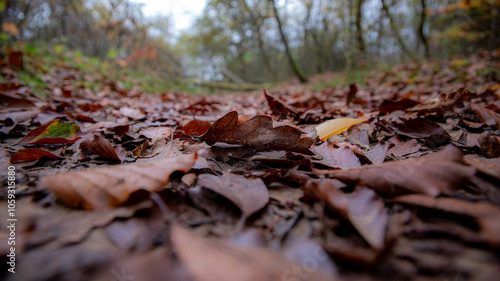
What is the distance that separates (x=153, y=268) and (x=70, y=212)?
0.34 m

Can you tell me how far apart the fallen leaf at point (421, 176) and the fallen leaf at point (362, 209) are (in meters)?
0.04

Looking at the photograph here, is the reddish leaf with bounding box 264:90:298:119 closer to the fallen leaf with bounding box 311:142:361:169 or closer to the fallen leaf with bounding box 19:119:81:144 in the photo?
the fallen leaf with bounding box 311:142:361:169

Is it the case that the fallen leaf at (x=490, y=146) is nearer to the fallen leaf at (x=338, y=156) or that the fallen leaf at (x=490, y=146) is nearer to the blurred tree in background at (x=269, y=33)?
the fallen leaf at (x=338, y=156)

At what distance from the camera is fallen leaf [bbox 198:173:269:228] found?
1.99 ft

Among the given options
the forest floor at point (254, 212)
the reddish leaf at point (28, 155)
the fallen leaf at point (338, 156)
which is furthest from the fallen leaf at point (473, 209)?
the reddish leaf at point (28, 155)

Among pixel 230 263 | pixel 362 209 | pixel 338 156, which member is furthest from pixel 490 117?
pixel 230 263

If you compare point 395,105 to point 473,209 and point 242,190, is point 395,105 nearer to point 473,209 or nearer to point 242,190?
point 473,209

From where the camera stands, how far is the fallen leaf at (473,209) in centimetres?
44

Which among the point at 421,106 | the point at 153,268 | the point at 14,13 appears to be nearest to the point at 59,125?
the point at 153,268

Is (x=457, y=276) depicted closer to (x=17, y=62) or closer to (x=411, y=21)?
(x=17, y=62)

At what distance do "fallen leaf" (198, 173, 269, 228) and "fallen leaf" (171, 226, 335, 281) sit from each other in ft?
0.48

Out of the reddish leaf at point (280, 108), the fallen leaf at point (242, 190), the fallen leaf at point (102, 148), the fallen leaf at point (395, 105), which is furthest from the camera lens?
the reddish leaf at point (280, 108)

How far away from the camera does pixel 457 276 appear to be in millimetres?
405

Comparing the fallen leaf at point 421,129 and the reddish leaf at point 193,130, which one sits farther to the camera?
the reddish leaf at point 193,130
